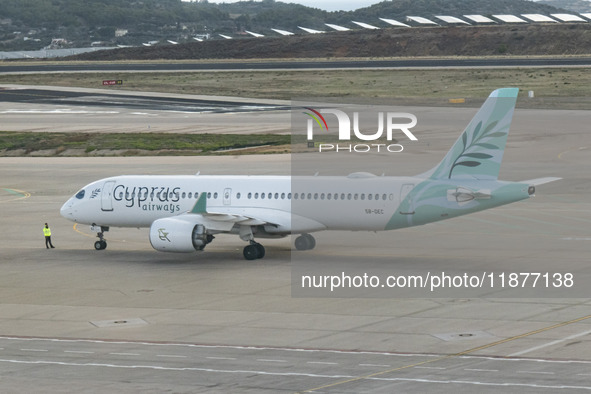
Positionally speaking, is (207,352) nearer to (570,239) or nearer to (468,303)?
(468,303)

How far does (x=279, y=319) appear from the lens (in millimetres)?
37250

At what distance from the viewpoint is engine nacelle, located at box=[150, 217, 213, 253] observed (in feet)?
156

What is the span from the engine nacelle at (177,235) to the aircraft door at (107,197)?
19.8ft

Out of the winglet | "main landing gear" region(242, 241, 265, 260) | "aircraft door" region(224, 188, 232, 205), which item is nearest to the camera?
the winglet

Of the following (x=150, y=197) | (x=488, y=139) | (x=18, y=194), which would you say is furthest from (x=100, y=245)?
(x=18, y=194)

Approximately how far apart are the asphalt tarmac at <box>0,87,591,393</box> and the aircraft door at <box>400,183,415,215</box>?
99.2 inches

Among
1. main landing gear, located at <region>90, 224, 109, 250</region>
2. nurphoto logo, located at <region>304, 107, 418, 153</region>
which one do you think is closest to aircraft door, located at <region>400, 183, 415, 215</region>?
main landing gear, located at <region>90, 224, 109, 250</region>

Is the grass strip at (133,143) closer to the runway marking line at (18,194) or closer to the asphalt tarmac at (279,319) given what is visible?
the runway marking line at (18,194)

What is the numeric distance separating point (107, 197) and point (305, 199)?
1130 cm

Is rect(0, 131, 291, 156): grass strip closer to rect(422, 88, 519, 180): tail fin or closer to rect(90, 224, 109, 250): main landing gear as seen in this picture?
rect(90, 224, 109, 250): main landing gear

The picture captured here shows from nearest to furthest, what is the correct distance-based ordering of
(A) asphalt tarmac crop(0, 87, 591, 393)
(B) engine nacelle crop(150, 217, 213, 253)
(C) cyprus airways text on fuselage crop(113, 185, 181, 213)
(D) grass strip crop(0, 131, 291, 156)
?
(A) asphalt tarmac crop(0, 87, 591, 393), (B) engine nacelle crop(150, 217, 213, 253), (C) cyprus airways text on fuselage crop(113, 185, 181, 213), (D) grass strip crop(0, 131, 291, 156)

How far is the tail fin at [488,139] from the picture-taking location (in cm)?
4428

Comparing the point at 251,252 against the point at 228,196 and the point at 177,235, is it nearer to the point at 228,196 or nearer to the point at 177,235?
the point at 228,196

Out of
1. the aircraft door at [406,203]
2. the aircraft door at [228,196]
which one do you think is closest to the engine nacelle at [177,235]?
the aircraft door at [228,196]
